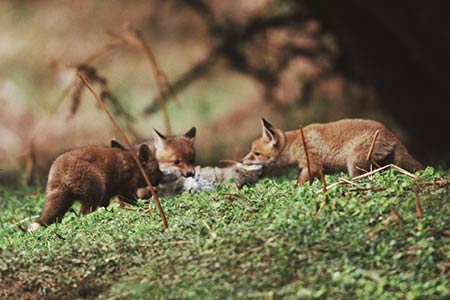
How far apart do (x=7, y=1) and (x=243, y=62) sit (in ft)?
27.6

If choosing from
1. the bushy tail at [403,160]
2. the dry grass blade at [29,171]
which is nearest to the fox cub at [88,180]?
the dry grass blade at [29,171]

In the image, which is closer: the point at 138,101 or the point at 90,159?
the point at 90,159

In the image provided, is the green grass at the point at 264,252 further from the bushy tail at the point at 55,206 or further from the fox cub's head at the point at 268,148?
the fox cub's head at the point at 268,148

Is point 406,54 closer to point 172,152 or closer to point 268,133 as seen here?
point 268,133

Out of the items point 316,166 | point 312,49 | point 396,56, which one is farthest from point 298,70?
point 316,166

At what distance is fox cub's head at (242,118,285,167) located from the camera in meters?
7.27

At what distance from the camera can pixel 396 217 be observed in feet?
14.5

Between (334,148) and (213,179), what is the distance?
3.27ft

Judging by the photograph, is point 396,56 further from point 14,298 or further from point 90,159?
point 14,298

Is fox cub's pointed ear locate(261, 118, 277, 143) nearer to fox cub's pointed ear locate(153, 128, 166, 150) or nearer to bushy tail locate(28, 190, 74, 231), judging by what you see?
fox cub's pointed ear locate(153, 128, 166, 150)

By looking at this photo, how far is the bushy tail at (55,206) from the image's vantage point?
21.1 ft

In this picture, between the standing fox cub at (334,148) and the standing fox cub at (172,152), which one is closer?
the standing fox cub at (334,148)

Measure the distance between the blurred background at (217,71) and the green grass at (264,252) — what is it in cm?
234

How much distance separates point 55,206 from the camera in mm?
6500
